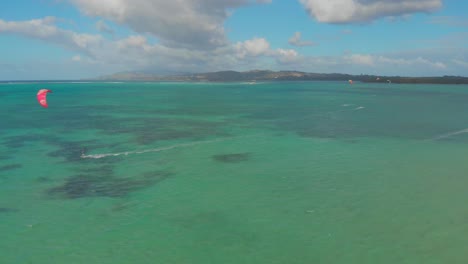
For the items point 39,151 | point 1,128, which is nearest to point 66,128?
point 1,128

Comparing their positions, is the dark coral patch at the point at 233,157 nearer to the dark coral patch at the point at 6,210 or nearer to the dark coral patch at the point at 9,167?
the dark coral patch at the point at 6,210

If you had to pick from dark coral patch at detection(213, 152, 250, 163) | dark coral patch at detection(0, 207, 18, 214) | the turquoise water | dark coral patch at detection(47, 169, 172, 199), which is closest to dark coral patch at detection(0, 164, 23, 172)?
the turquoise water

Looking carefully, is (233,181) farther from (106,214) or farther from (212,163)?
(106,214)

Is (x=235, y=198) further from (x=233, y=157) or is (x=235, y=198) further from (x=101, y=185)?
(x=233, y=157)

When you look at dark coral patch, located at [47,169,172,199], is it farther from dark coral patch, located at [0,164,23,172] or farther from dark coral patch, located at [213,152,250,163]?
dark coral patch, located at [0,164,23,172]

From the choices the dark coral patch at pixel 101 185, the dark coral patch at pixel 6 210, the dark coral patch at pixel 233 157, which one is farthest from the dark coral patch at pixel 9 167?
the dark coral patch at pixel 233 157

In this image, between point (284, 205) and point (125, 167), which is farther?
point (125, 167)

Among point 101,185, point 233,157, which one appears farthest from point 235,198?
point 233,157

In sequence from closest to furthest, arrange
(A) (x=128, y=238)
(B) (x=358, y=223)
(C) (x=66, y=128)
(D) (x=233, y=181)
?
(A) (x=128, y=238) → (B) (x=358, y=223) → (D) (x=233, y=181) → (C) (x=66, y=128)
